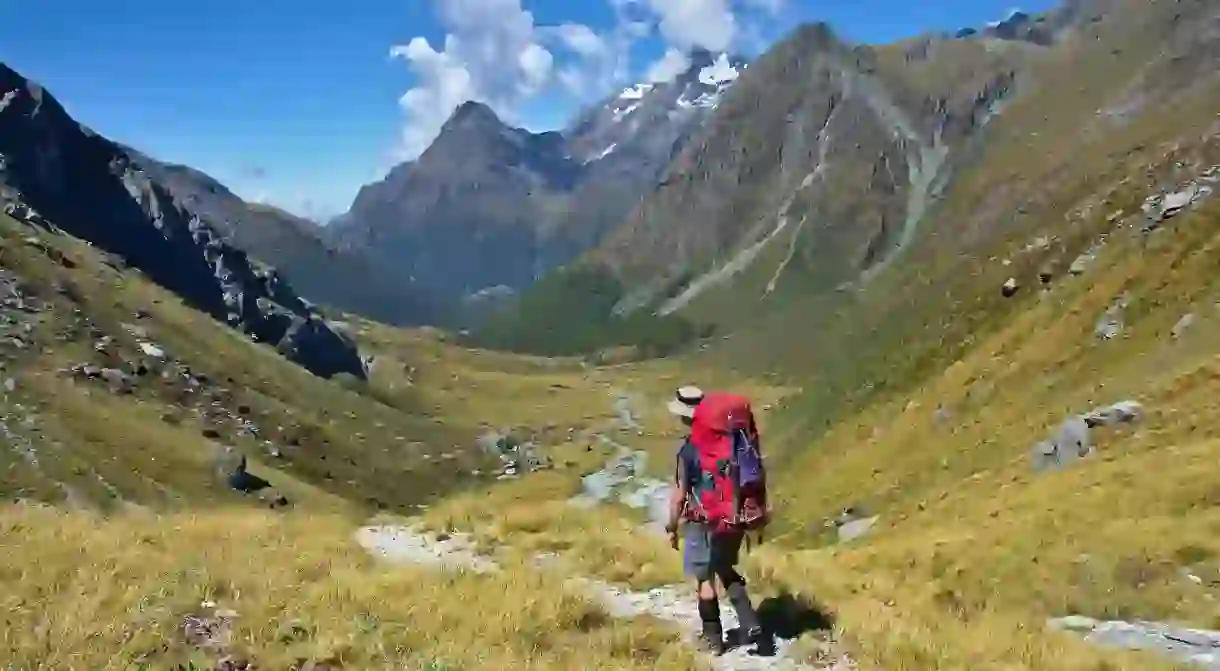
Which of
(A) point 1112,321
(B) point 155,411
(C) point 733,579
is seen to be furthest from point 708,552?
(B) point 155,411

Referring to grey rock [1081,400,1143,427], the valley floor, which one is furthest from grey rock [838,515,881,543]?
grey rock [1081,400,1143,427]

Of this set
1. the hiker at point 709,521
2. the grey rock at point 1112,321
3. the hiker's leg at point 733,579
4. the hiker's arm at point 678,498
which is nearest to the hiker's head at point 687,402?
the hiker at point 709,521

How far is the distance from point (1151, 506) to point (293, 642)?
73.6 feet

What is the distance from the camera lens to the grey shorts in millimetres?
12312

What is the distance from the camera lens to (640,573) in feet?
56.1

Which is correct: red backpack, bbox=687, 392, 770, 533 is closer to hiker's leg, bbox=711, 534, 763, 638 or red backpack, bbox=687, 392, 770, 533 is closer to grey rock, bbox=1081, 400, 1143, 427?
hiker's leg, bbox=711, 534, 763, 638

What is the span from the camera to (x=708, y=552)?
12.5 meters

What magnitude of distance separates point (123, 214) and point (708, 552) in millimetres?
186809

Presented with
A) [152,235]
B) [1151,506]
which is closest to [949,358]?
[1151,506]

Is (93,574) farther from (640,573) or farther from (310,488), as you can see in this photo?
(310,488)

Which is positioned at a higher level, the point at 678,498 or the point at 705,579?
the point at 678,498

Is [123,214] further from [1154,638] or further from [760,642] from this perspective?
[1154,638]

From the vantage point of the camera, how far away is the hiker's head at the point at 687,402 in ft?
41.2

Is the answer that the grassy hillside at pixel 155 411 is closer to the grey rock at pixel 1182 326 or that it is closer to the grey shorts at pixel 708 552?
the grey shorts at pixel 708 552
